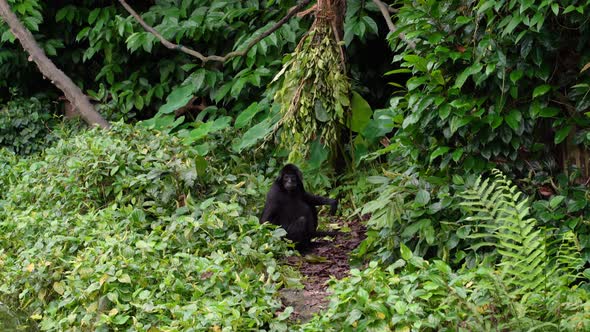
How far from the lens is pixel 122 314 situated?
601cm

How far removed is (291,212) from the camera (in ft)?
26.2

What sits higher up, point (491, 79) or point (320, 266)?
point (491, 79)

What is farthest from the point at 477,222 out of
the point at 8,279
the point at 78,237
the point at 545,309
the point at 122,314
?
the point at 8,279

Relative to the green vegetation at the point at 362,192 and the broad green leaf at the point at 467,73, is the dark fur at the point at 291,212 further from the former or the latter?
the broad green leaf at the point at 467,73

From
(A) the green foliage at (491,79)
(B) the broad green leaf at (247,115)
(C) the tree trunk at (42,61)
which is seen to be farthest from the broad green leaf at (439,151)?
(C) the tree trunk at (42,61)

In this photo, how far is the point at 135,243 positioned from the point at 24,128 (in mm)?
6710

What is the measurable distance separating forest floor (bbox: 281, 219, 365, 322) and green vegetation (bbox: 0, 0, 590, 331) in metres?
0.15

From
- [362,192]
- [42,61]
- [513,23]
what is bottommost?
[362,192]

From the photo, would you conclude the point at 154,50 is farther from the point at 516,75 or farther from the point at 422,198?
the point at 516,75

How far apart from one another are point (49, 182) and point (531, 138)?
514 cm

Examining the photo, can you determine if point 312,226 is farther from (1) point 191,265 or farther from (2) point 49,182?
(2) point 49,182

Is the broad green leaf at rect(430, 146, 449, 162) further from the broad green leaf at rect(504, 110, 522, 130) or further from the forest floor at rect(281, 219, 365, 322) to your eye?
the forest floor at rect(281, 219, 365, 322)

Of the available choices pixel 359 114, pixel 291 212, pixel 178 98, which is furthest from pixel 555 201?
pixel 178 98

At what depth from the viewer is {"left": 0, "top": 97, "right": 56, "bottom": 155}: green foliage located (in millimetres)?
12789
